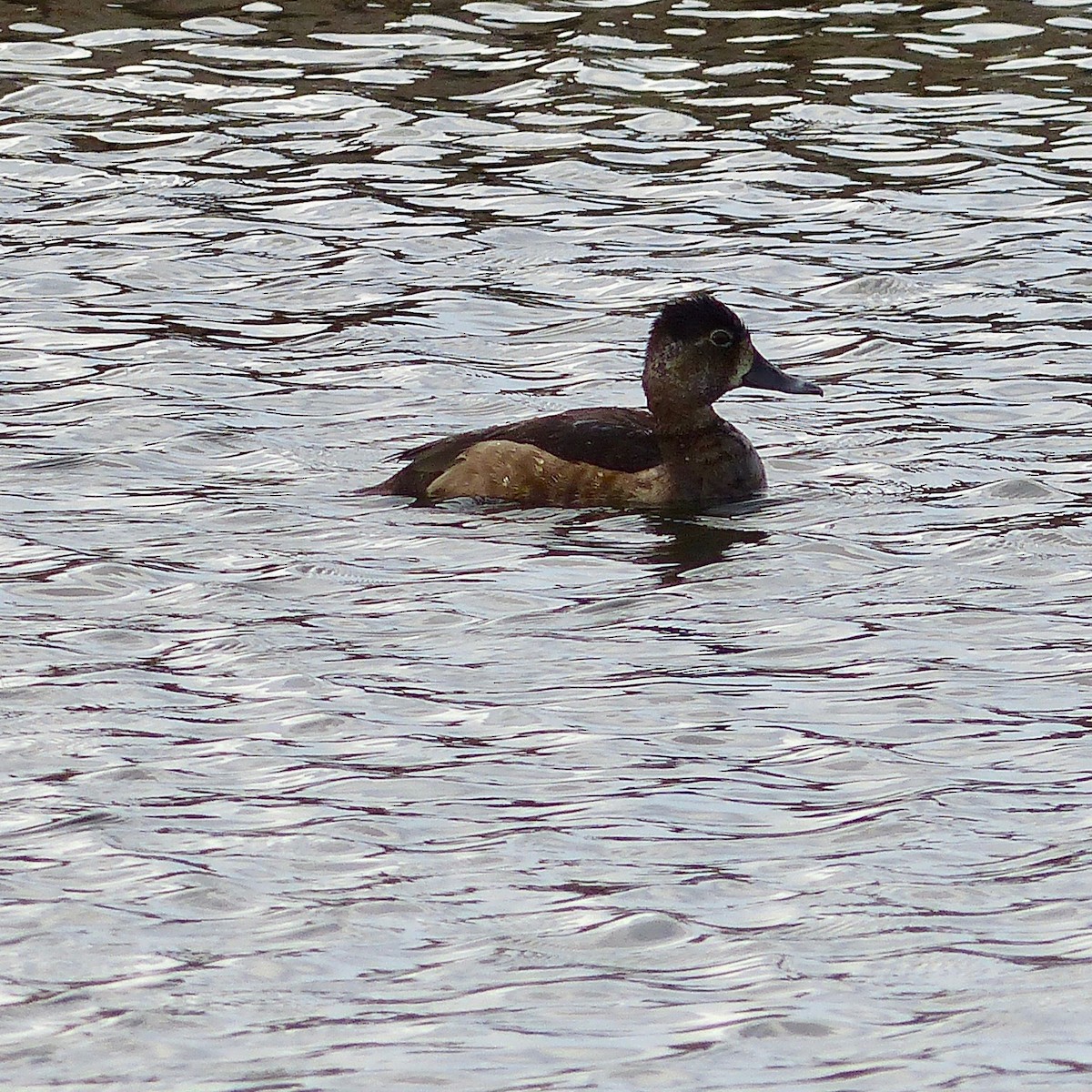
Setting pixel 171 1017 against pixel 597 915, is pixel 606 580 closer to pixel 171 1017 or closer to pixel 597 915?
pixel 597 915

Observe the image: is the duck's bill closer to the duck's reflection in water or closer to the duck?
the duck

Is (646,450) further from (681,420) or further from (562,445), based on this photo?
(562,445)

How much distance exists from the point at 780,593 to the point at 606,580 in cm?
70

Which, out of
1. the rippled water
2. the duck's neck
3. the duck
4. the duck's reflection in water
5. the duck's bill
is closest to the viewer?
the rippled water

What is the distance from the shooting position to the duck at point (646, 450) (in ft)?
36.8

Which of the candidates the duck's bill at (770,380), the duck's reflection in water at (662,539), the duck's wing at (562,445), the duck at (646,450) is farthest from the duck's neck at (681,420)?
the duck's reflection in water at (662,539)

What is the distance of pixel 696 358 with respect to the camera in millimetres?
11711

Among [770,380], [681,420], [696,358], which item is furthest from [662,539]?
[770,380]

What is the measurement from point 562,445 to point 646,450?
419 mm

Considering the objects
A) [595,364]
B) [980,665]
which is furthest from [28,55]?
[980,665]

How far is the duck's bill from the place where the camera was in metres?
11.9

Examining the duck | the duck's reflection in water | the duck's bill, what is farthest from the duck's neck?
the duck's reflection in water

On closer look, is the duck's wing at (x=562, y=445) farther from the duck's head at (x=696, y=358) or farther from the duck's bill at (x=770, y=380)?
the duck's bill at (x=770, y=380)

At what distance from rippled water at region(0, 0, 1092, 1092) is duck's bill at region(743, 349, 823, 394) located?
398 millimetres
